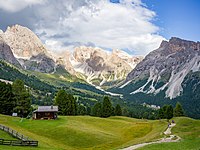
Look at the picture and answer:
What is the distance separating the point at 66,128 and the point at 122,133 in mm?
18887

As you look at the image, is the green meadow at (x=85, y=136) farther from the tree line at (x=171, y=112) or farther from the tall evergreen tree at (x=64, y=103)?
the tree line at (x=171, y=112)

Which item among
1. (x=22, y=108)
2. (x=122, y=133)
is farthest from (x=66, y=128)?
(x=22, y=108)

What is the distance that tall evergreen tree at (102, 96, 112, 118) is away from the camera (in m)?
150

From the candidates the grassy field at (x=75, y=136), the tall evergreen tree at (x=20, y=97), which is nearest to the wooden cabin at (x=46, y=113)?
the tall evergreen tree at (x=20, y=97)

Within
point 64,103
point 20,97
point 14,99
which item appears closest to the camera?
point 20,97

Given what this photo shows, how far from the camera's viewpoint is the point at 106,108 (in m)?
151

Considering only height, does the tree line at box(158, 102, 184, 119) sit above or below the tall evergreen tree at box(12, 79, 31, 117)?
below

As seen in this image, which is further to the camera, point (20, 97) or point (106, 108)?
point (106, 108)

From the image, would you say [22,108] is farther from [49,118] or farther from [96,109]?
[96,109]

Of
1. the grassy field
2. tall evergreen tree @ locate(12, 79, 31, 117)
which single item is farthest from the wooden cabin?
the grassy field

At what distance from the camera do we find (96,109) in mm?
155375

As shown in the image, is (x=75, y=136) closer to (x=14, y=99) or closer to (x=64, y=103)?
(x=14, y=99)

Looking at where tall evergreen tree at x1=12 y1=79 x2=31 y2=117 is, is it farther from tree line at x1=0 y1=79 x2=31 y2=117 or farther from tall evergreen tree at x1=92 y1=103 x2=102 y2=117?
tall evergreen tree at x1=92 y1=103 x2=102 y2=117

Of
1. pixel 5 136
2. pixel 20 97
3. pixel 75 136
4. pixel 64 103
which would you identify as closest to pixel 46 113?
pixel 20 97
